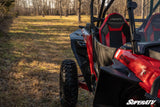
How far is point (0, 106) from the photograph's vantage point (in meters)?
3.30

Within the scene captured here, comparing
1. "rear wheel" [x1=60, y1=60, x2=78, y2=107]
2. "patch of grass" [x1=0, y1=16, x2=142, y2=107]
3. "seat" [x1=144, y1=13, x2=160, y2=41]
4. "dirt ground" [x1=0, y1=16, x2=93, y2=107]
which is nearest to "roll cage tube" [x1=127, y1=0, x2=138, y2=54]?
"seat" [x1=144, y1=13, x2=160, y2=41]

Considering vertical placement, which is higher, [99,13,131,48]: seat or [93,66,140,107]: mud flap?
[99,13,131,48]: seat

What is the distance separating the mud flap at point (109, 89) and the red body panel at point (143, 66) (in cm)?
19

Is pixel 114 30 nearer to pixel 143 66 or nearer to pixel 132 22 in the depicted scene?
pixel 132 22

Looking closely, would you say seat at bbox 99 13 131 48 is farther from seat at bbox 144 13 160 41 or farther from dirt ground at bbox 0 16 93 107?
dirt ground at bbox 0 16 93 107

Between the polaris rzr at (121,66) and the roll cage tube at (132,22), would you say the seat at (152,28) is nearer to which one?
the polaris rzr at (121,66)

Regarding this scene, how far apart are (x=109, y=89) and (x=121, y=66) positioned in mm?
343

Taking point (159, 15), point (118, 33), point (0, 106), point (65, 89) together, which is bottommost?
point (0, 106)

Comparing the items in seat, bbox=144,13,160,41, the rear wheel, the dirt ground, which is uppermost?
seat, bbox=144,13,160,41

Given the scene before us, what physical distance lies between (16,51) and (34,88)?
388cm

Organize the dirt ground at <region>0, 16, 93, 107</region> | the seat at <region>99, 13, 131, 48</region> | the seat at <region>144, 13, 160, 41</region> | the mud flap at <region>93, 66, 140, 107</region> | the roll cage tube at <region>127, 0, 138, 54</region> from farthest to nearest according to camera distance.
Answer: the dirt ground at <region>0, 16, 93, 107</region> < the seat at <region>99, 13, 131, 48</region> < the seat at <region>144, 13, 160, 41</region> < the mud flap at <region>93, 66, 140, 107</region> < the roll cage tube at <region>127, 0, 138, 54</region>

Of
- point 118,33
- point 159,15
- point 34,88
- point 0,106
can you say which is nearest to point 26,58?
point 34,88

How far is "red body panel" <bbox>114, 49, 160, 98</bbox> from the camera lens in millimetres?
1388

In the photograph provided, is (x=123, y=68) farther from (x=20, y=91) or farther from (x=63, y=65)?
(x=20, y=91)
